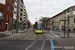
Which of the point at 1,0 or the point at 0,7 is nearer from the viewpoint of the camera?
the point at 1,0

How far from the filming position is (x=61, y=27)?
1642 inches

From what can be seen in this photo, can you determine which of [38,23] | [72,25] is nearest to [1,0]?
[38,23]

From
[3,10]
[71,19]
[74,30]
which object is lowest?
[74,30]

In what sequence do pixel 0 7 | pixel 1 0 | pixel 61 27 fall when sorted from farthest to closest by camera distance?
pixel 61 27
pixel 0 7
pixel 1 0

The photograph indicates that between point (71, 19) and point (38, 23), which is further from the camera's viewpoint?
point (71, 19)

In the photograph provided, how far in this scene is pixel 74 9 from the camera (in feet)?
107

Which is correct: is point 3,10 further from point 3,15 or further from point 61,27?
point 61,27

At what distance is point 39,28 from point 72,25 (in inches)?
696

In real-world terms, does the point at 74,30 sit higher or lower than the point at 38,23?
lower

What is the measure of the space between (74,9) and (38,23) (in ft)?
62.5

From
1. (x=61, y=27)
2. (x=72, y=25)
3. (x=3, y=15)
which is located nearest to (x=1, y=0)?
(x=3, y=15)

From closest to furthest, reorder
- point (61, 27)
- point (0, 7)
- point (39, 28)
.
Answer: point (39, 28) < point (0, 7) < point (61, 27)

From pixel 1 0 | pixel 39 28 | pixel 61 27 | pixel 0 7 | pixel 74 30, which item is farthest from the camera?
pixel 61 27

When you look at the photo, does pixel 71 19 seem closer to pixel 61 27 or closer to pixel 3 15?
pixel 61 27
